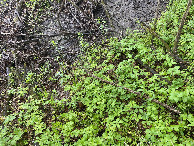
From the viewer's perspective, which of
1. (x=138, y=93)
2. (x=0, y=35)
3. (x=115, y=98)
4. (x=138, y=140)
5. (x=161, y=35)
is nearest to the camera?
(x=138, y=140)

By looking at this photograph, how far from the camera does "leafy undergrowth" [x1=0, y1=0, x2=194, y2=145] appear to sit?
299cm

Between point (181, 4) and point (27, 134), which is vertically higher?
point (181, 4)

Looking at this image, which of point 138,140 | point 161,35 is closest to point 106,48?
point 161,35

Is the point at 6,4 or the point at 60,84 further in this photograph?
the point at 6,4

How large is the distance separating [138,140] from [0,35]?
6736 millimetres

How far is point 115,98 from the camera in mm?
3740

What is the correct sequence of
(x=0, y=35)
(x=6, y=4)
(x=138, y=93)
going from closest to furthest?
(x=138, y=93)
(x=0, y=35)
(x=6, y=4)

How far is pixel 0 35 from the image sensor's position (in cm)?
643

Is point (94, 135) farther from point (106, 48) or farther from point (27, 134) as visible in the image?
point (106, 48)

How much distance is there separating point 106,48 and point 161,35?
1.71 m

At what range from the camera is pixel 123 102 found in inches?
144

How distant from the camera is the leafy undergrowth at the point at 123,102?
2992 mm

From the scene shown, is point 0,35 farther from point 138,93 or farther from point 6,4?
point 138,93

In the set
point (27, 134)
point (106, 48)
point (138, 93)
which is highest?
point (106, 48)
